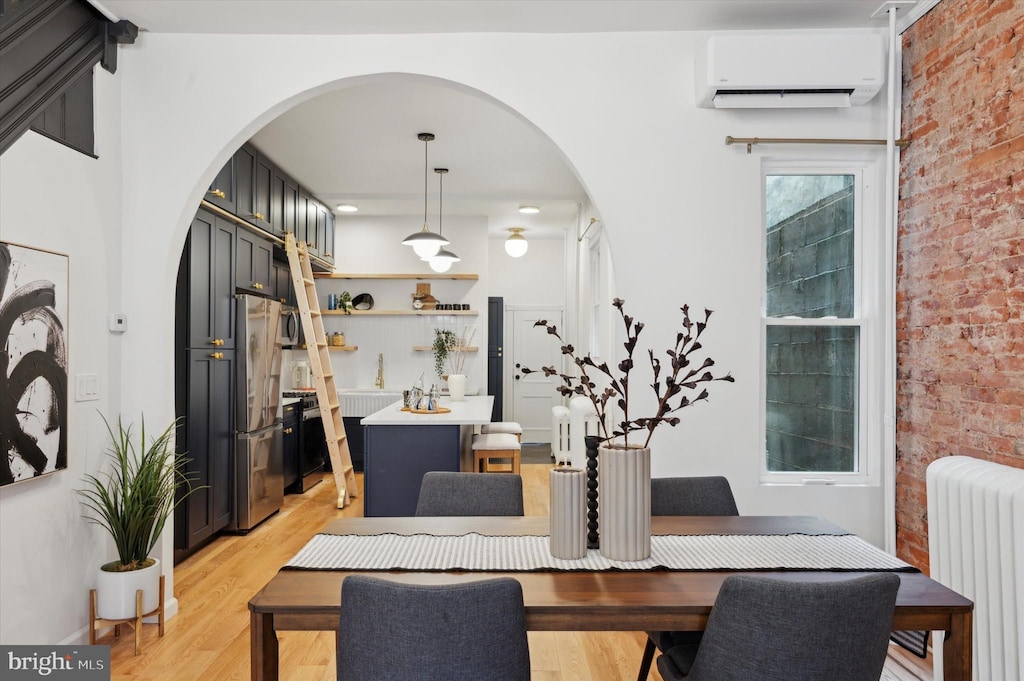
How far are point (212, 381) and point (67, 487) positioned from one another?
161 centimetres

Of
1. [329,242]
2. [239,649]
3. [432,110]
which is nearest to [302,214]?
[329,242]

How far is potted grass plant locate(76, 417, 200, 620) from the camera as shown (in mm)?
2791

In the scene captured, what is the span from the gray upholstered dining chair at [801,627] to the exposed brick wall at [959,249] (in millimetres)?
1200

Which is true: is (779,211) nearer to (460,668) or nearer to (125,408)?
(460,668)

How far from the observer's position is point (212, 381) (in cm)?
429

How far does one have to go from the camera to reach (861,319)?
3.03 meters

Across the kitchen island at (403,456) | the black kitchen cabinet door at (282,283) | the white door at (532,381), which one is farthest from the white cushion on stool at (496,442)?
the white door at (532,381)

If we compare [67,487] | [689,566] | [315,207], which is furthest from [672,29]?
[315,207]

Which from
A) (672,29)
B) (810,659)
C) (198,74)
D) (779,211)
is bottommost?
(810,659)

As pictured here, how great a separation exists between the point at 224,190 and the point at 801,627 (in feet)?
13.2

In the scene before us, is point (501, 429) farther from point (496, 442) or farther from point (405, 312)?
point (405, 312)

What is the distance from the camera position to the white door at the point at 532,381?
9.02 metres

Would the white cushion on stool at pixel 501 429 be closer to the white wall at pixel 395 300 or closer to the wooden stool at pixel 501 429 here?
the wooden stool at pixel 501 429

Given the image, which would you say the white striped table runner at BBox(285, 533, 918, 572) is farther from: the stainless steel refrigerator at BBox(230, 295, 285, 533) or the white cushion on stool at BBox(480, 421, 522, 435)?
the white cushion on stool at BBox(480, 421, 522, 435)
